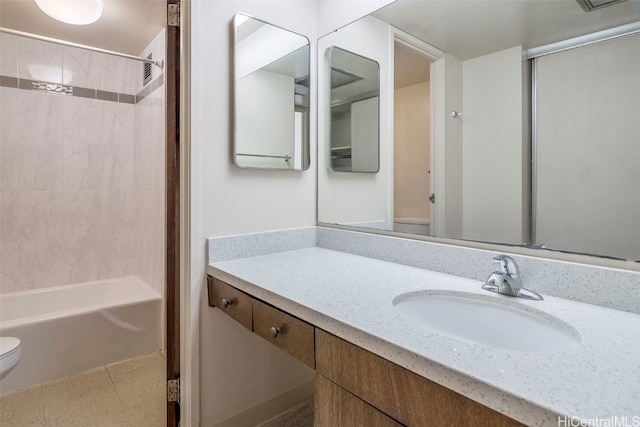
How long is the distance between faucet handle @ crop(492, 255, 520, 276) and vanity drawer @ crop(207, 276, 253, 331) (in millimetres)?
811

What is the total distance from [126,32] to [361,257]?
7.12 ft

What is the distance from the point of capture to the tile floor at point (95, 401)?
157 centimetres

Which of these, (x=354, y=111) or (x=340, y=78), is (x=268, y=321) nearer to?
(x=354, y=111)

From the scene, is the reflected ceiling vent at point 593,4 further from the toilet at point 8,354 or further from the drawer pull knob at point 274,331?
the toilet at point 8,354

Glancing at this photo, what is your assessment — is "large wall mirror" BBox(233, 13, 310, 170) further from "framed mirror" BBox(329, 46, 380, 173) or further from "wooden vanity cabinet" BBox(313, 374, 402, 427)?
"wooden vanity cabinet" BBox(313, 374, 402, 427)

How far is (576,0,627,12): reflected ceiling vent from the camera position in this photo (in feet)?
3.05

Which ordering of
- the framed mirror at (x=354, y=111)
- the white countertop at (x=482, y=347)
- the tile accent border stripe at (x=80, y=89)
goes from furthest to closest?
the tile accent border stripe at (x=80, y=89) < the framed mirror at (x=354, y=111) < the white countertop at (x=482, y=347)

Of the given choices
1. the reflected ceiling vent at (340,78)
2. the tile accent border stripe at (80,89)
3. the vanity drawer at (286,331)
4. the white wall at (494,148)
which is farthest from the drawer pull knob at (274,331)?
the tile accent border stripe at (80,89)

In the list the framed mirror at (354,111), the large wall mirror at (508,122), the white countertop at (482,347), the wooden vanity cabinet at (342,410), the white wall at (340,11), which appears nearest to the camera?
the white countertop at (482,347)

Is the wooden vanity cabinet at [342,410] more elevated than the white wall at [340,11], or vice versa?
the white wall at [340,11]

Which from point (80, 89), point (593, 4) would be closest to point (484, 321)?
point (593, 4)

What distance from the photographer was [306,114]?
1716 mm

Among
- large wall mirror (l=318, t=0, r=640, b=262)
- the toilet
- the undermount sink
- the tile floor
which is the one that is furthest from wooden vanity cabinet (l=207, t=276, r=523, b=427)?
the toilet

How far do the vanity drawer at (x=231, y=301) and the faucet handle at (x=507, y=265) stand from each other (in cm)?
81
